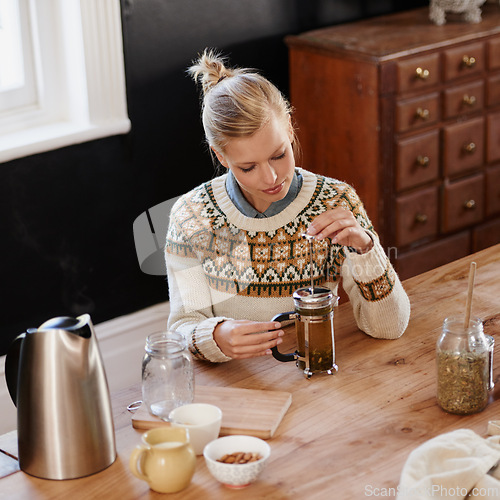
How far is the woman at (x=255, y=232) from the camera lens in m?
1.78

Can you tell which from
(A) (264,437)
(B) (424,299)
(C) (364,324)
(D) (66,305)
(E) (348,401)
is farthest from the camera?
(D) (66,305)

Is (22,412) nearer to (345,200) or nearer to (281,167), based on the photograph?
(281,167)

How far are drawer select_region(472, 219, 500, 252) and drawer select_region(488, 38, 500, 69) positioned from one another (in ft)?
2.28

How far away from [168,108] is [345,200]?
1.43m

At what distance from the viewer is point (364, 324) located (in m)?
1.76

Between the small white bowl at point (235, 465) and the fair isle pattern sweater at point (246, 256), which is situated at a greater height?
the fair isle pattern sweater at point (246, 256)

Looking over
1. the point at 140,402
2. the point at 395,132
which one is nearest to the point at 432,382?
the point at 140,402

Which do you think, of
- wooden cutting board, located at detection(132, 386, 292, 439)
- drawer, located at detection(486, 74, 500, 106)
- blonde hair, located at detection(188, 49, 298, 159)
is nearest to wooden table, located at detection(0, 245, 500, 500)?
wooden cutting board, located at detection(132, 386, 292, 439)

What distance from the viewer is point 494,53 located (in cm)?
339

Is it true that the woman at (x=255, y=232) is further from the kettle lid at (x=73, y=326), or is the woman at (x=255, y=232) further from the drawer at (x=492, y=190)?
the drawer at (x=492, y=190)

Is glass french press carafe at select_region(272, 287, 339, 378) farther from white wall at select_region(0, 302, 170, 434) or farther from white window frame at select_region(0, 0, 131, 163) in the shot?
white wall at select_region(0, 302, 170, 434)

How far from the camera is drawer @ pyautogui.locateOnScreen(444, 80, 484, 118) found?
331 centimetres

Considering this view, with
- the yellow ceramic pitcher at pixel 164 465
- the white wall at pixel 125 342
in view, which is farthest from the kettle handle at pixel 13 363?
the white wall at pixel 125 342

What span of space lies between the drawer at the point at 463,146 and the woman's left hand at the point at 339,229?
178 centimetres
